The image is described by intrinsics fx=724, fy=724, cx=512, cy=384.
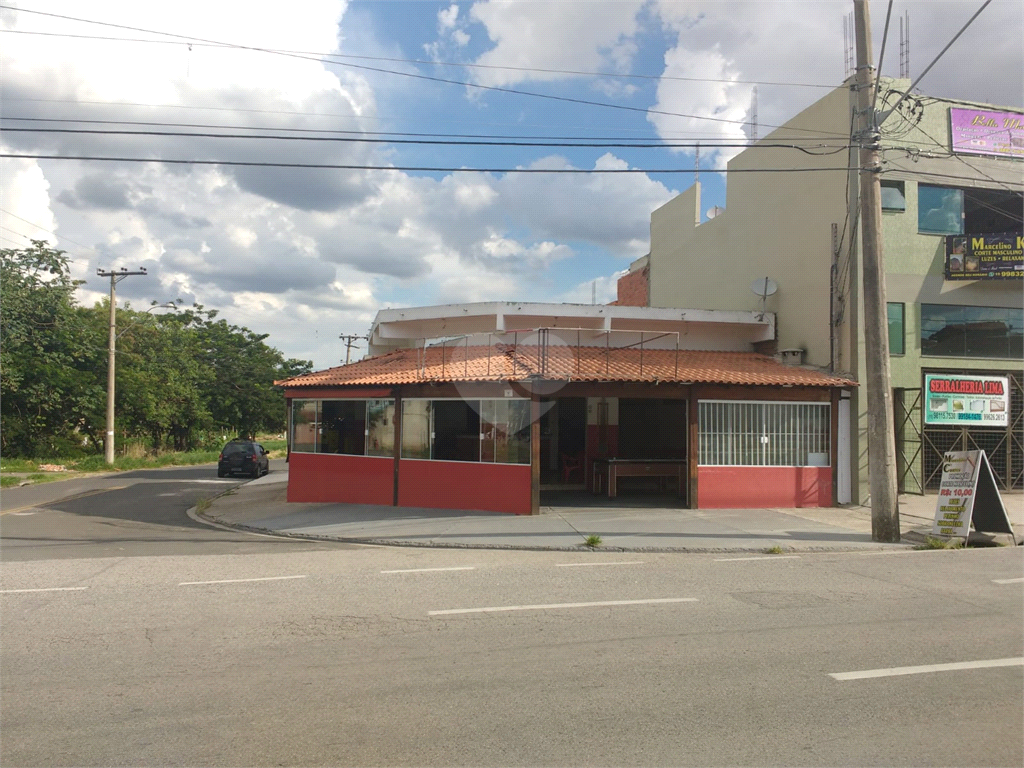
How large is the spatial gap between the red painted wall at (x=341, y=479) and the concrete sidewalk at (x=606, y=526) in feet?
1.74

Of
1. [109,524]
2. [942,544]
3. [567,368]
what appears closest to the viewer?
[942,544]

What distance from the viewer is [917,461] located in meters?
18.3

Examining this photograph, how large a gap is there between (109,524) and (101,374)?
94.8 ft

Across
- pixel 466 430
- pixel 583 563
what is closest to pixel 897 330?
pixel 466 430

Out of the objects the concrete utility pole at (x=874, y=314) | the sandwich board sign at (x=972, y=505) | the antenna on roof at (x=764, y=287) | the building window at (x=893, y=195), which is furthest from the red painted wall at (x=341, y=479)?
the building window at (x=893, y=195)

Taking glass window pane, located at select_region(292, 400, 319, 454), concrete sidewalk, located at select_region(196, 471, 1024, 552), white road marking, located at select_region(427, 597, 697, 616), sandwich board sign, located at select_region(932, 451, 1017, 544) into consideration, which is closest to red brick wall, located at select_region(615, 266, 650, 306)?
concrete sidewalk, located at select_region(196, 471, 1024, 552)

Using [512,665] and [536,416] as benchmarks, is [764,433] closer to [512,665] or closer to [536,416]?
[536,416]

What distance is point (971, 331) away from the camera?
61.0 feet

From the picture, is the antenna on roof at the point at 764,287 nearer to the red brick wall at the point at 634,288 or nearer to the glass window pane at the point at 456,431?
the red brick wall at the point at 634,288

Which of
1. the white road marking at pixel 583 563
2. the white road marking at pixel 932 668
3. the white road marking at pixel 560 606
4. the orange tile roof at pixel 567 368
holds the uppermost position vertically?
the orange tile roof at pixel 567 368

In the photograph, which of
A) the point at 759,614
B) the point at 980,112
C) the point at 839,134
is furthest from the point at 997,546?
the point at 980,112

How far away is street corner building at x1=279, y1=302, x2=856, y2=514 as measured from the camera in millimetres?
15898

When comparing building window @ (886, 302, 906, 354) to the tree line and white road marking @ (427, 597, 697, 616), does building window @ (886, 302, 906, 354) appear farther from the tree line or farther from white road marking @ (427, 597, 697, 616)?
the tree line

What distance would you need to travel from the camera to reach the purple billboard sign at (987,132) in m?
18.2
